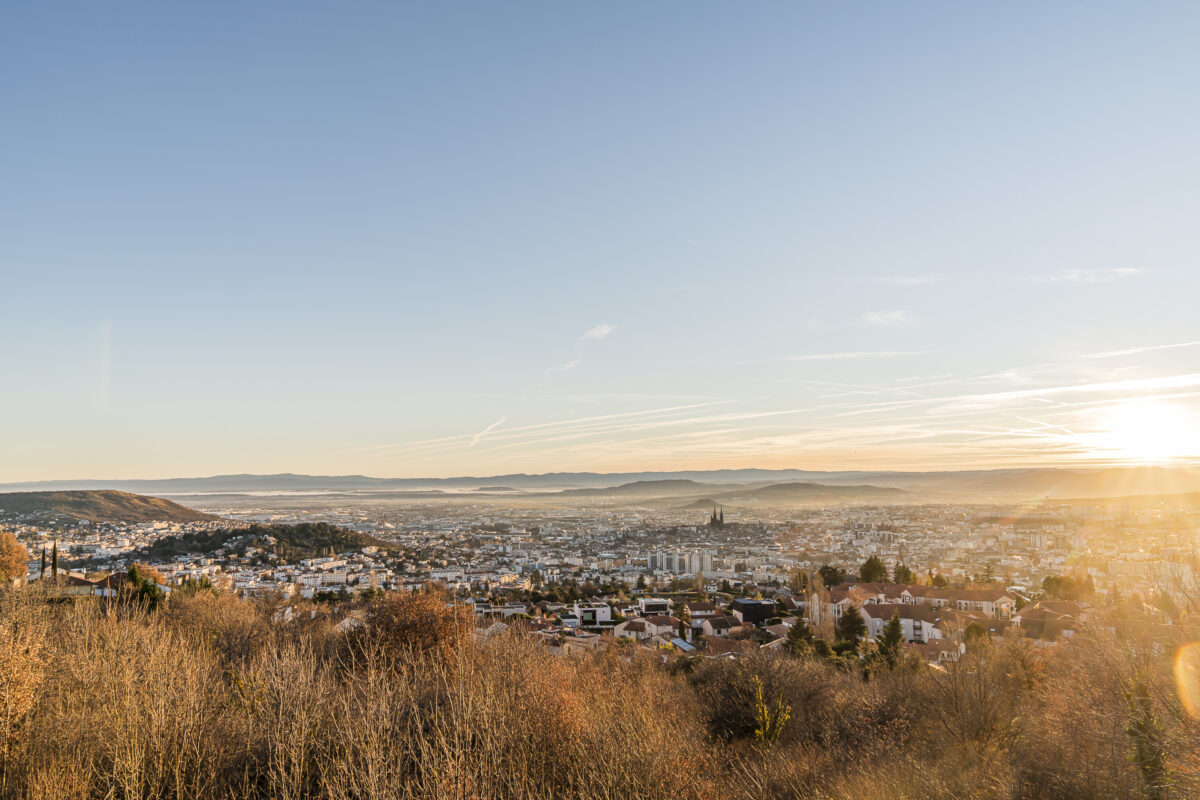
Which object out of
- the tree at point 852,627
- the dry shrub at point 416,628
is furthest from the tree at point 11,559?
the tree at point 852,627

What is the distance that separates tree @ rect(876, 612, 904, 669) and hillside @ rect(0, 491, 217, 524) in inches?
3713

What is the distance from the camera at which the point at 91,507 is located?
92.4 metres

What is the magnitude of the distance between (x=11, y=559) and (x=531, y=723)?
35.0 metres

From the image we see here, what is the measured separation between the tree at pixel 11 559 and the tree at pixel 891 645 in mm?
38605

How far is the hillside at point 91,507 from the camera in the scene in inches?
3365

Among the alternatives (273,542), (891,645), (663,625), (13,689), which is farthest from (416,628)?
(273,542)

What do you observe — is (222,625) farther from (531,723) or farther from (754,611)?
(754,611)

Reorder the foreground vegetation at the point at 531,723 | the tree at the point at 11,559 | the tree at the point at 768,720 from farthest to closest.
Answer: the tree at the point at 11,559 < the tree at the point at 768,720 < the foreground vegetation at the point at 531,723

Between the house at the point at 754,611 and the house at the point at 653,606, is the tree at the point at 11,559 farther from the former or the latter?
the house at the point at 754,611

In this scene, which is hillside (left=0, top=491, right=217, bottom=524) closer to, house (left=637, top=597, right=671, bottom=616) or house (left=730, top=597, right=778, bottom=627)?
house (left=637, top=597, right=671, bottom=616)

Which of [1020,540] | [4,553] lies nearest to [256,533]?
[4,553]

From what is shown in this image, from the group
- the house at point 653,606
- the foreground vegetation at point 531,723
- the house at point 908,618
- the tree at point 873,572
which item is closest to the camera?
the foreground vegetation at point 531,723

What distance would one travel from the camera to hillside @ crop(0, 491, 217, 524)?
3365 inches

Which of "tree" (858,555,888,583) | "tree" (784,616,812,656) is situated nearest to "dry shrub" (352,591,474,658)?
"tree" (784,616,812,656)
